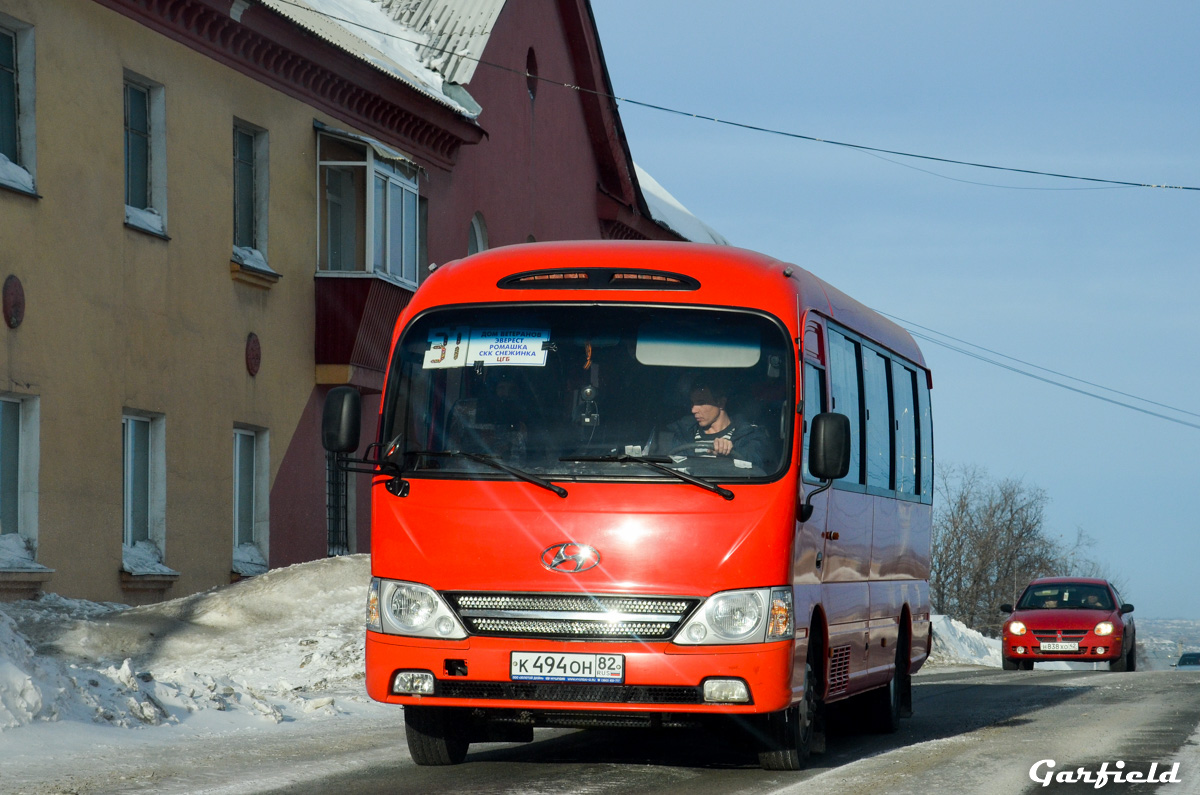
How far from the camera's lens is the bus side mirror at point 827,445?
9.05 m

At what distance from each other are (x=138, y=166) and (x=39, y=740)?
1146 centimetres

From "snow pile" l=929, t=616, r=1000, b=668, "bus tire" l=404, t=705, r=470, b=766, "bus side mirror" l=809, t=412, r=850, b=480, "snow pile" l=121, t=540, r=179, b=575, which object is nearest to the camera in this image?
"bus side mirror" l=809, t=412, r=850, b=480

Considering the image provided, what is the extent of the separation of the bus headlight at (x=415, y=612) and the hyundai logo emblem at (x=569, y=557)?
1.82 ft

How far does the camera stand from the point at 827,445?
29.8 feet

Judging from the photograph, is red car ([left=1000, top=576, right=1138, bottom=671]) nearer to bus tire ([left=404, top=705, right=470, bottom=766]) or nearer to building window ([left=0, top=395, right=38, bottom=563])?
building window ([left=0, top=395, right=38, bottom=563])

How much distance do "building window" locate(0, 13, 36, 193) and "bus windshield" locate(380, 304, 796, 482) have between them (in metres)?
9.71

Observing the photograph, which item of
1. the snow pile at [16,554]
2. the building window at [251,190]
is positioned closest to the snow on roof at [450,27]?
the building window at [251,190]

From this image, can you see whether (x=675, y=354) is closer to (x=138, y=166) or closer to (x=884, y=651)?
(x=884, y=651)

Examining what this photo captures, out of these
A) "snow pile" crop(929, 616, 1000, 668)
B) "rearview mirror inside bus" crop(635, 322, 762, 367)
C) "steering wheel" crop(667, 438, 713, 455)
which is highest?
"rearview mirror inside bus" crop(635, 322, 762, 367)

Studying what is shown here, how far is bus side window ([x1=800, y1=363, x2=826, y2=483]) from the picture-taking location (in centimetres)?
927

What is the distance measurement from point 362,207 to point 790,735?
16698 millimetres

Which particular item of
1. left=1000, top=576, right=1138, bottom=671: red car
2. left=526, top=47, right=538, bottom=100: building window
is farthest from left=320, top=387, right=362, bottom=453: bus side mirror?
left=526, top=47, right=538, bottom=100: building window

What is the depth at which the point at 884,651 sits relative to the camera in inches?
493

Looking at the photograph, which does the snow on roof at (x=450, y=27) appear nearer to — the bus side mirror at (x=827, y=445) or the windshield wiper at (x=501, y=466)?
the windshield wiper at (x=501, y=466)
